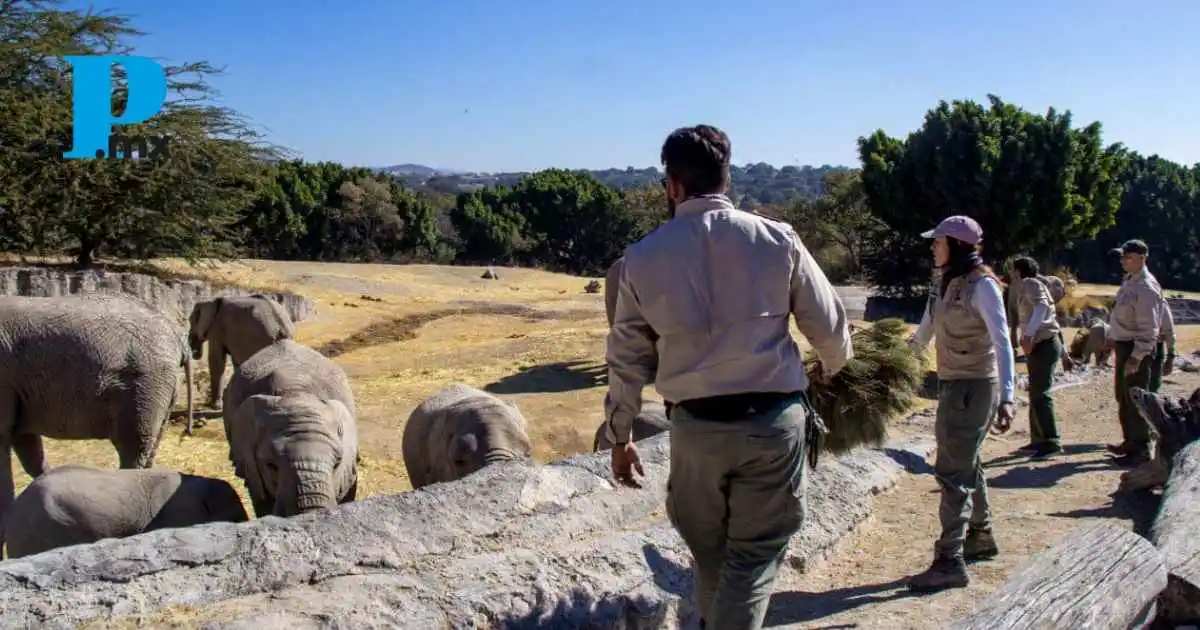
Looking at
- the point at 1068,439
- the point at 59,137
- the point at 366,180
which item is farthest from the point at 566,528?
the point at 366,180

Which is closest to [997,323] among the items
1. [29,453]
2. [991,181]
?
[29,453]

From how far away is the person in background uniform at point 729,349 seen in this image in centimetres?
351

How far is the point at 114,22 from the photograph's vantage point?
26359 millimetres

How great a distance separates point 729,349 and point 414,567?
212cm

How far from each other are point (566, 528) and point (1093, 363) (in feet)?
49.8

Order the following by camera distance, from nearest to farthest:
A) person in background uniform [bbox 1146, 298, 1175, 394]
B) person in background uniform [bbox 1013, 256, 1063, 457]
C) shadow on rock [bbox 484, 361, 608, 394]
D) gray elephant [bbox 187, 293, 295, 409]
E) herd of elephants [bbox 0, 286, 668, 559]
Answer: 1. herd of elephants [bbox 0, 286, 668, 559]
2. person in background uniform [bbox 1146, 298, 1175, 394]
3. person in background uniform [bbox 1013, 256, 1063, 457]
4. gray elephant [bbox 187, 293, 295, 409]
5. shadow on rock [bbox 484, 361, 608, 394]

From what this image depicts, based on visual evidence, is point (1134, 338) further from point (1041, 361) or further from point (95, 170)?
point (95, 170)

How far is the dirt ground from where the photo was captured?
17.6 ft

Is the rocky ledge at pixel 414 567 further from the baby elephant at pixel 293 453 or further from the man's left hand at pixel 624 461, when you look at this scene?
the baby elephant at pixel 293 453

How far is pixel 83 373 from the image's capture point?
912cm

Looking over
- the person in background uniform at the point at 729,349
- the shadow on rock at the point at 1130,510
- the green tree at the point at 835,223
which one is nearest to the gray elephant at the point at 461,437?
the shadow on rock at the point at 1130,510

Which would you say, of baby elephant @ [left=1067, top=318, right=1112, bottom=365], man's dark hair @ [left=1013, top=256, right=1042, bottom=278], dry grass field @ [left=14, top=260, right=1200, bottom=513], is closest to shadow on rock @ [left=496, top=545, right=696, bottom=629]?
dry grass field @ [left=14, top=260, right=1200, bottom=513]

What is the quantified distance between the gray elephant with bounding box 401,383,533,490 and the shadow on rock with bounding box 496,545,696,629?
227 cm

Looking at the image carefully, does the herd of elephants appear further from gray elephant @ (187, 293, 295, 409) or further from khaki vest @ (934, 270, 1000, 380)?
gray elephant @ (187, 293, 295, 409)
